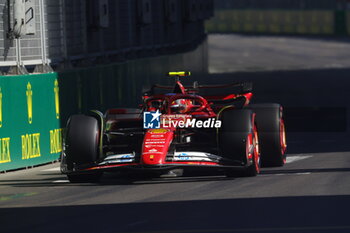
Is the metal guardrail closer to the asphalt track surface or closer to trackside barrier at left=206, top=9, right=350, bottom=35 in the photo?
the asphalt track surface

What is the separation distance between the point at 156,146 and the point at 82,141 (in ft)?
3.79

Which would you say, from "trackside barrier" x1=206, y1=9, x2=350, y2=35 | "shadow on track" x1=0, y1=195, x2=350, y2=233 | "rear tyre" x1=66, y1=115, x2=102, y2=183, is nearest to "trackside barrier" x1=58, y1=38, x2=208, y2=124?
"rear tyre" x1=66, y1=115, x2=102, y2=183

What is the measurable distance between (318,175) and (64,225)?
216 inches

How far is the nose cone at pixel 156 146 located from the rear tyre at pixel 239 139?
0.77 metres

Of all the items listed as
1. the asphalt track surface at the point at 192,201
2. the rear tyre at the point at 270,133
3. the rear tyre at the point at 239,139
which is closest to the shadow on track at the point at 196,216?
the asphalt track surface at the point at 192,201

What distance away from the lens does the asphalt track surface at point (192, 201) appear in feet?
36.8

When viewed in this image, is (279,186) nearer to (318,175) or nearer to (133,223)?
(318,175)

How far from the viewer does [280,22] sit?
3627 inches

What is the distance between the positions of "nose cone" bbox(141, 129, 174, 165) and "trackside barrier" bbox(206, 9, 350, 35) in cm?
7012

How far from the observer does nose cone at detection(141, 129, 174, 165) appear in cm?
1510

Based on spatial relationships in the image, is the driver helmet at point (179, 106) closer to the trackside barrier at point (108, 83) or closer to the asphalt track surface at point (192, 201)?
the asphalt track surface at point (192, 201)

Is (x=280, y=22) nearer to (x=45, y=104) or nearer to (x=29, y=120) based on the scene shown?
(x=45, y=104)

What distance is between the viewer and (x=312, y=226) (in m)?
10.8

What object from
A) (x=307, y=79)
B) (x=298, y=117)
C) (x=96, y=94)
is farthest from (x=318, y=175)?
(x=307, y=79)
